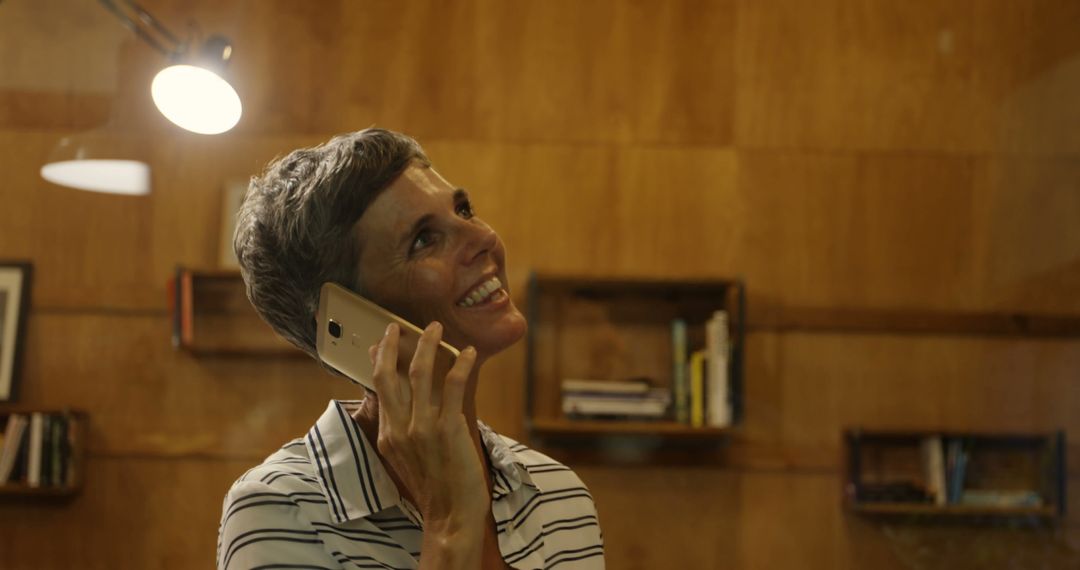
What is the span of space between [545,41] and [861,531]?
167 centimetres

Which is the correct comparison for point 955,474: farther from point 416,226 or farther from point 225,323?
point 416,226

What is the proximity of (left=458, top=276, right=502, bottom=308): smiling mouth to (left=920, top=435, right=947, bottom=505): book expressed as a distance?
2165mm

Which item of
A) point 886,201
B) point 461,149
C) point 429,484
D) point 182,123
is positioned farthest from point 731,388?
point 429,484

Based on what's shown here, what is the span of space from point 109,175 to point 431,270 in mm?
2200

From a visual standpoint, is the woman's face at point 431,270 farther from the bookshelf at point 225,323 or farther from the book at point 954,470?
the book at point 954,470

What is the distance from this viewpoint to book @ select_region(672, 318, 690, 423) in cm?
285

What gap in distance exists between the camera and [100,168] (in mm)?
2965

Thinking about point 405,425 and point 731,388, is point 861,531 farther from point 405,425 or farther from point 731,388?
point 405,425

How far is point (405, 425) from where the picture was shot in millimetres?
872

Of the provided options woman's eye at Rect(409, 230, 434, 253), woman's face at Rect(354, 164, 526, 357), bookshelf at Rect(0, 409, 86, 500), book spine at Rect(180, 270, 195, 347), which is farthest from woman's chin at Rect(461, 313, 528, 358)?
bookshelf at Rect(0, 409, 86, 500)

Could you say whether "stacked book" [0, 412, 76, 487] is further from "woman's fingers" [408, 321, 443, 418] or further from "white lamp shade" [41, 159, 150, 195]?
"woman's fingers" [408, 321, 443, 418]

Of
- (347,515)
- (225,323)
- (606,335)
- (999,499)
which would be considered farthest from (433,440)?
(999,499)

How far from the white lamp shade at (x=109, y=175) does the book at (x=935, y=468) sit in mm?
2359

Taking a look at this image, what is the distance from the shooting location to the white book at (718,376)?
9.16 ft
